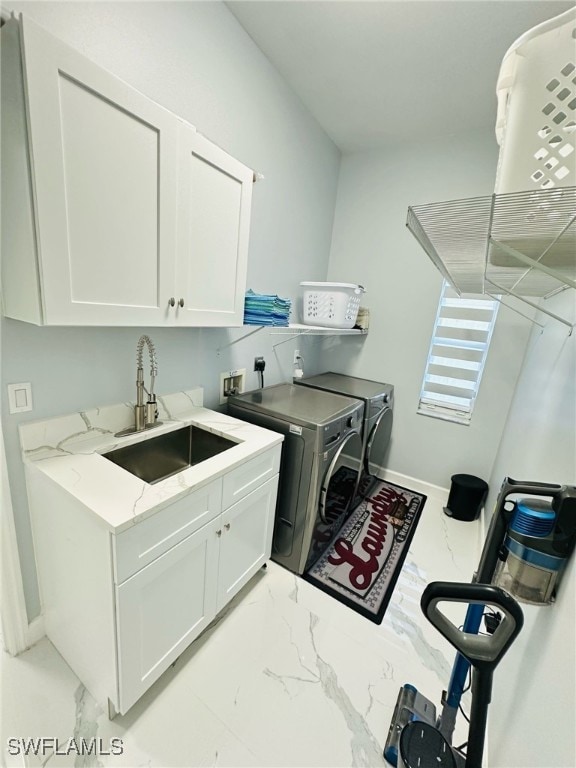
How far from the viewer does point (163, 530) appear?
109 centimetres

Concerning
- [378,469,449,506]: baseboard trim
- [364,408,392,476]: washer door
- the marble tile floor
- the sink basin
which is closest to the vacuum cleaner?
the marble tile floor

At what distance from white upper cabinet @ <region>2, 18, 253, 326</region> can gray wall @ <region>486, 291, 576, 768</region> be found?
57.4 inches

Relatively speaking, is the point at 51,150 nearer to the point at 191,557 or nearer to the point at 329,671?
the point at 191,557

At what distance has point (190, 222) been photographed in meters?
1.32

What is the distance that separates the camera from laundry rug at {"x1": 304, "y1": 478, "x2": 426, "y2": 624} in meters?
1.80

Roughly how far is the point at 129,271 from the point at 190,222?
1.20 feet

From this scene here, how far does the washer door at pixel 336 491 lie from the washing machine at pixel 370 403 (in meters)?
0.22

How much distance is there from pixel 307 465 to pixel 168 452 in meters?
0.75

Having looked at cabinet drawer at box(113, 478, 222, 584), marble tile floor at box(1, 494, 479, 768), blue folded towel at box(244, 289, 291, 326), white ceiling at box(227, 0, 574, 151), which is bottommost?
marble tile floor at box(1, 494, 479, 768)

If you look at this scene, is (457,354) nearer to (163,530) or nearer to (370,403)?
(370,403)

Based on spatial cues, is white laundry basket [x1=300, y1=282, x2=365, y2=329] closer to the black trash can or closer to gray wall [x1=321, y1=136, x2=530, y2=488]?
gray wall [x1=321, y1=136, x2=530, y2=488]

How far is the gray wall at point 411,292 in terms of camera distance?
243 centimetres

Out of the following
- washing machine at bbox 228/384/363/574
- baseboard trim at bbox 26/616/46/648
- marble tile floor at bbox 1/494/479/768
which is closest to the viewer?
marble tile floor at bbox 1/494/479/768

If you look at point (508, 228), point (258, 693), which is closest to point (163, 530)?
point (258, 693)
